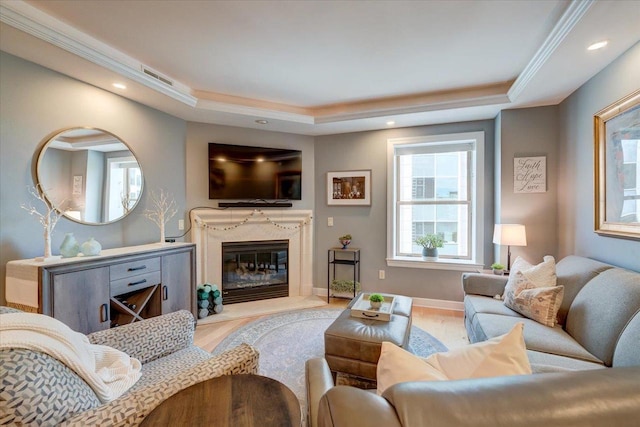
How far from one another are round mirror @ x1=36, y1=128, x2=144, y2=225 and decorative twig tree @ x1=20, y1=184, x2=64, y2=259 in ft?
0.11

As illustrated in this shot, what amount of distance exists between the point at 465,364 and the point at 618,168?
2.20 metres

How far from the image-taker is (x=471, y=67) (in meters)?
2.54

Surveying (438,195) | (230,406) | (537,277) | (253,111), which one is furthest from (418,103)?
(230,406)

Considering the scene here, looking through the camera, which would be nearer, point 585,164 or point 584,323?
point 584,323

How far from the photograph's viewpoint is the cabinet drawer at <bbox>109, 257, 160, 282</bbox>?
7.41ft

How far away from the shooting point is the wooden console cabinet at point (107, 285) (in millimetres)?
1842

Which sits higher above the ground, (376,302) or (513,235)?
(513,235)

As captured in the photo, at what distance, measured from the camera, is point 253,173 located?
12.4ft

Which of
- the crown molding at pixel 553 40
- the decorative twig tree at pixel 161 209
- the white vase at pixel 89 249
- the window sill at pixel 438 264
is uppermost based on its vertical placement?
the crown molding at pixel 553 40

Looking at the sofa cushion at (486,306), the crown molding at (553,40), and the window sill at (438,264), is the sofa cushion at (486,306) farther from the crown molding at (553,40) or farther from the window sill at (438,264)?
the crown molding at (553,40)

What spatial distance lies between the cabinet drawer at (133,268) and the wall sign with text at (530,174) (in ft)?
12.5

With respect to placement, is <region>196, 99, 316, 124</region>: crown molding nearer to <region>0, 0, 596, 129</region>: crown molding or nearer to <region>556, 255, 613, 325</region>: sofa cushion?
<region>0, 0, 596, 129</region>: crown molding

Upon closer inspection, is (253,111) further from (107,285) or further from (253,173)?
(107,285)

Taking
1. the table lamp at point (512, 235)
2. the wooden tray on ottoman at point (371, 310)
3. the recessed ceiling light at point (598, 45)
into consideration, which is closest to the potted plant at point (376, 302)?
the wooden tray on ottoman at point (371, 310)
